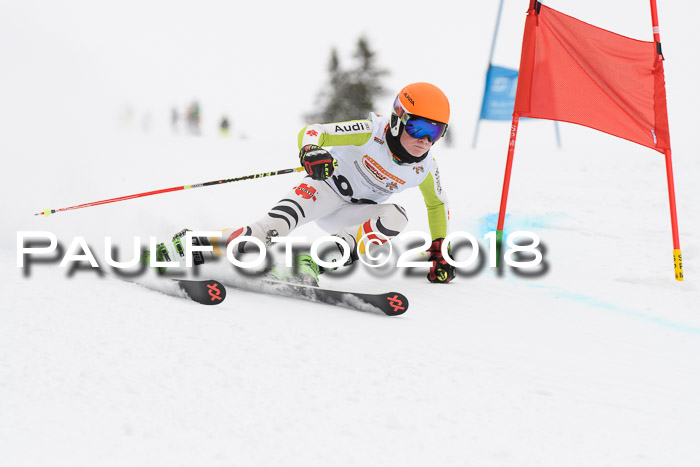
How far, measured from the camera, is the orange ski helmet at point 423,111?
359 centimetres

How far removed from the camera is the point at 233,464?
1396 mm

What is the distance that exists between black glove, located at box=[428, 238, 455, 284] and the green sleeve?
70 millimetres

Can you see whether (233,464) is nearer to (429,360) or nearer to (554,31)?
(429,360)

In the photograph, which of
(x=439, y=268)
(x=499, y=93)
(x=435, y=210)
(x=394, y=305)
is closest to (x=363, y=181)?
(x=435, y=210)

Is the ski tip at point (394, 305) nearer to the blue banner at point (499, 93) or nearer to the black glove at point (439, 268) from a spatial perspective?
the black glove at point (439, 268)

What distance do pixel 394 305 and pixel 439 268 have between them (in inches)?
57.8

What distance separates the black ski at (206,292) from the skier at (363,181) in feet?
2.74

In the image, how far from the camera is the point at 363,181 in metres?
4.02

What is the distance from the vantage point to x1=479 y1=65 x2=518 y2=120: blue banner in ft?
35.8

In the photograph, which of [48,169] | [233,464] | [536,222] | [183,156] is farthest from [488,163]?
[233,464]

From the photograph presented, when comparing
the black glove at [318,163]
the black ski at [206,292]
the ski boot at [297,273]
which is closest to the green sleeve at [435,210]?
the black glove at [318,163]

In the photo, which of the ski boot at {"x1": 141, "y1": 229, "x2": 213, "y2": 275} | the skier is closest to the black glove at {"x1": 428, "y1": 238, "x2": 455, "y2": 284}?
the skier

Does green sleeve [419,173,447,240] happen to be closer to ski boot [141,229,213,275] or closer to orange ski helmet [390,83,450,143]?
orange ski helmet [390,83,450,143]
